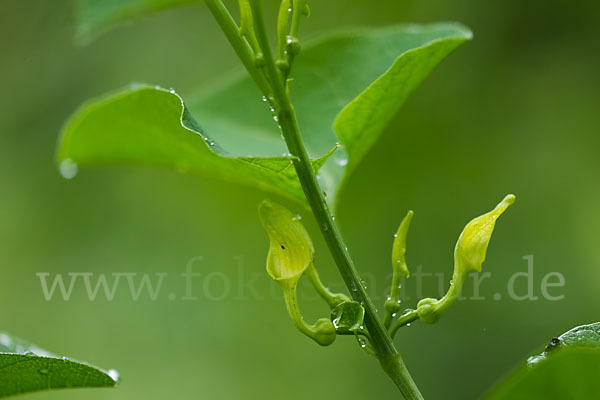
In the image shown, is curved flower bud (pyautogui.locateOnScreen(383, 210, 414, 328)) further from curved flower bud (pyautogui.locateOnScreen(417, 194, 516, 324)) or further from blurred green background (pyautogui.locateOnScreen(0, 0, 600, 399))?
blurred green background (pyautogui.locateOnScreen(0, 0, 600, 399))

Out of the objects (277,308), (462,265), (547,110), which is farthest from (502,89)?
(462,265)

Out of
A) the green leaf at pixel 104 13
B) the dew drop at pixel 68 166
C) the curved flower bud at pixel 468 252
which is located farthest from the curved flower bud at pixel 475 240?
the dew drop at pixel 68 166

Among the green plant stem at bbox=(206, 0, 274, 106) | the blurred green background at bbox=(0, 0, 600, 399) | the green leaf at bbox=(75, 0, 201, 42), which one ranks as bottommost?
the blurred green background at bbox=(0, 0, 600, 399)

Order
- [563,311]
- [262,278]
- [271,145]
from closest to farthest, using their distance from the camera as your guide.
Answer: [271,145] < [563,311] < [262,278]

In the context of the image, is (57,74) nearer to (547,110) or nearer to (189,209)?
(189,209)

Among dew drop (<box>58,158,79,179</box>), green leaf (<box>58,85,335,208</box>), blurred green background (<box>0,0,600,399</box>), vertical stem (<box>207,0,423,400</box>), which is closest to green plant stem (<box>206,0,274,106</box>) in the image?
vertical stem (<box>207,0,423,400</box>)

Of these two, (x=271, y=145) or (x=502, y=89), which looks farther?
(x=502, y=89)

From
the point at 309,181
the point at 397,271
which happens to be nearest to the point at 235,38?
→ the point at 309,181
